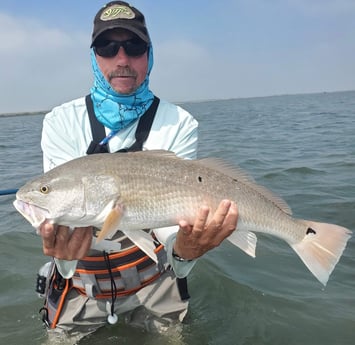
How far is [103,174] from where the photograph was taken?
311 centimetres

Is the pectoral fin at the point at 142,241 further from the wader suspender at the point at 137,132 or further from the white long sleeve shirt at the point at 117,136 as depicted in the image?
the wader suspender at the point at 137,132

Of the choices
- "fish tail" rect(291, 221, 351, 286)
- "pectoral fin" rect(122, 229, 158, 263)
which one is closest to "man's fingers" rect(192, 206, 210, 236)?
"pectoral fin" rect(122, 229, 158, 263)

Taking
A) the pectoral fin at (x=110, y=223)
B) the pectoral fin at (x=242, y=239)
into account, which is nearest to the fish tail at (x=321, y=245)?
the pectoral fin at (x=242, y=239)

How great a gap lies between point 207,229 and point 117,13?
81.2 inches

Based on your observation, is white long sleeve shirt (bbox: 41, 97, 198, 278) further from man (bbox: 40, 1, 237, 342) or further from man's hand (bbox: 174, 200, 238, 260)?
man's hand (bbox: 174, 200, 238, 260)

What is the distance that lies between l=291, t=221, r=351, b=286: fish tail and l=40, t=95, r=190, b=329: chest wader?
1.23 meters

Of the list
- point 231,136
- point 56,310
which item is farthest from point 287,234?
point 231,136

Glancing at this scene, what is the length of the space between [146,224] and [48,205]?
706 millimetres

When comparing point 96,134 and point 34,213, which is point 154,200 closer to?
point 34,213

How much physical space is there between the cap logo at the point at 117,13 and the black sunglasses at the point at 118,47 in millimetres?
201

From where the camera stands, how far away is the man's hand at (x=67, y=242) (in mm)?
3158

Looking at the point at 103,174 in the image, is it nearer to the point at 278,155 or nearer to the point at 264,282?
the point at 264,282

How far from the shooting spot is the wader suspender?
3.90 m

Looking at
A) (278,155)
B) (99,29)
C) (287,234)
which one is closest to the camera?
(287,234)
